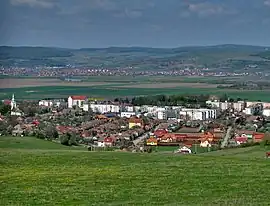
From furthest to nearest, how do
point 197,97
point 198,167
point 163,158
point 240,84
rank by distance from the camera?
point 240,84 → point 197,97 → point 163,158 → point 198,167

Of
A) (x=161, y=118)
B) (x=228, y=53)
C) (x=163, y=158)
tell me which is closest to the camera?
(x=163, y=158)

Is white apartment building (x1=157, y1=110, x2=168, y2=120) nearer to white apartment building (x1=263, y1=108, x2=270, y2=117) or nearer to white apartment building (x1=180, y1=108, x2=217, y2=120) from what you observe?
white apartment building (x1=180, y1=108, x2=217, y2=120)

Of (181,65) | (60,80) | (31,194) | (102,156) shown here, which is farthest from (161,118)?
(181,65)

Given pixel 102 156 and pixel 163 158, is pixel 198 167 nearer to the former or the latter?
pixel 163 158

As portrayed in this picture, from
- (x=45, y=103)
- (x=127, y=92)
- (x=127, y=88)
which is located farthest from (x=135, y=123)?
(x=127, y=88)

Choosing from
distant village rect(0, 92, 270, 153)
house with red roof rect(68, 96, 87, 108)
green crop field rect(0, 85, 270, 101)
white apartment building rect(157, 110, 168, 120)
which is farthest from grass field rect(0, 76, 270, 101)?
white apartment building rect(157, 110, 168, 120)

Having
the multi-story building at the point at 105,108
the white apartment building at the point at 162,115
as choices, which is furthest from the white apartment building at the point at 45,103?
the white apartment building at the point at 162,115

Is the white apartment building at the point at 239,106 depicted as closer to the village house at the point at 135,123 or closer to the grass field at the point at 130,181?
the village house at the point at 135,123
